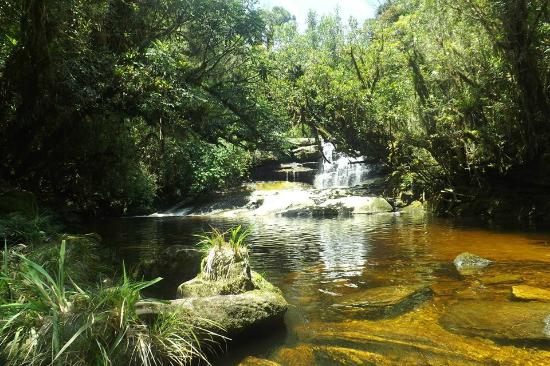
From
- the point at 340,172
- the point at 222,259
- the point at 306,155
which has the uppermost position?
the point at 306,155

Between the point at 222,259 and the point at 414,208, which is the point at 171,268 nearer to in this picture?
the point at 222,259

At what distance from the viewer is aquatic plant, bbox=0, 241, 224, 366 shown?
2.93 metres

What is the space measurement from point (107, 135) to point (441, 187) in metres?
12.6

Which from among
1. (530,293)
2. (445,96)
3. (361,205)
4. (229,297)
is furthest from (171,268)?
(361,205)

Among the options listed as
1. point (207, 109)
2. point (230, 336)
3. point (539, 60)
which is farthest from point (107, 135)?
point (539, 60)

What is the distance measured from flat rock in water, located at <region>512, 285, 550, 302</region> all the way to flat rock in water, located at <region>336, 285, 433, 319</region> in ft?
3.54

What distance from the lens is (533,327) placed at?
175 inches

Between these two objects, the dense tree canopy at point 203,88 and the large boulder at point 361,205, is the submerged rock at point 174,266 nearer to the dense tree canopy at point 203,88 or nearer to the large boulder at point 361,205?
the dense tree canopy at point 203,88

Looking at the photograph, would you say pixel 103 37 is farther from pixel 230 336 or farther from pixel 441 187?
pixel 441 187

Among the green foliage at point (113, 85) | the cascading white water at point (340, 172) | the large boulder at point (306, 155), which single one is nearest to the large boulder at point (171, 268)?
the green foliage at point (113, 85)

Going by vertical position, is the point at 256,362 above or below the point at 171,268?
below

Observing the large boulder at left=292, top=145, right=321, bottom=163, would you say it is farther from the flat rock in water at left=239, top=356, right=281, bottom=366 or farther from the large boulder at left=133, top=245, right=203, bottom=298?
the flat rock in water at left=239, top=356, right=281, bottom=366

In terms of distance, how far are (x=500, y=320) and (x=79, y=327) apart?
168 inches

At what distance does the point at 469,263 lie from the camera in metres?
7.45
